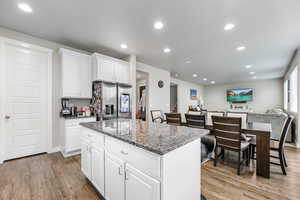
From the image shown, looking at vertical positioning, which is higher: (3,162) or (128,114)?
(128,114)

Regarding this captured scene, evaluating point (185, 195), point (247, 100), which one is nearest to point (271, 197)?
point (185, 195)

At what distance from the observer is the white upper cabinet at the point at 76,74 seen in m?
2.99

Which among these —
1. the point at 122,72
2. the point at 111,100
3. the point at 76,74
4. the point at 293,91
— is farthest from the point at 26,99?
the point at 293,91

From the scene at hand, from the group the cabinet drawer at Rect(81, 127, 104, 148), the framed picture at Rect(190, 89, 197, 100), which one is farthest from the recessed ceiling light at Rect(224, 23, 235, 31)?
the framed picture at Rect(190, 89, 197, 100)

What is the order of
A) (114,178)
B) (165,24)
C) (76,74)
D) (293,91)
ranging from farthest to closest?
1. (293,91)
2. (76,74)
3. (165,24)
4. (114,178)

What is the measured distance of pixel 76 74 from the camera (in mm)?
3176

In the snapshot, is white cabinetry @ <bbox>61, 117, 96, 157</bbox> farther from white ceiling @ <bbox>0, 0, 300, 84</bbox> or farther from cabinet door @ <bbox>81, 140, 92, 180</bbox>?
white ceiling @ <bbox>0, 0, 300, 84</bbox>

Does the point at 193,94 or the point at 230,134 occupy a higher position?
the point at 193,94

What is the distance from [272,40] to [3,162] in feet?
21.1

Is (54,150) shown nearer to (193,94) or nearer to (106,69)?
(106,69)

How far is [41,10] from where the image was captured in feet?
6.74

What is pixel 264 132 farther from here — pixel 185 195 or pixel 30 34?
pixel 30 34

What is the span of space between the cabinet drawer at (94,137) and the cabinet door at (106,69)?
1826 millimetres

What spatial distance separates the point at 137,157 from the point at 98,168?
33.1 inches
